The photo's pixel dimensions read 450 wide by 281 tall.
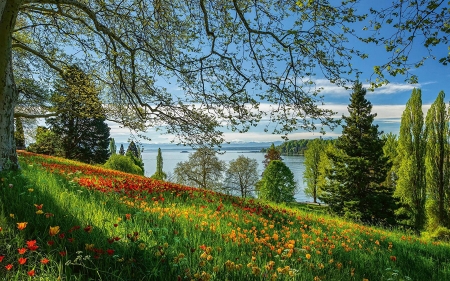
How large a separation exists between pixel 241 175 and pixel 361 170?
24.7 meters

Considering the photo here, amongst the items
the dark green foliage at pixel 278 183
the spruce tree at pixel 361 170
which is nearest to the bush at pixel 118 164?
the dark green foliage at pixel 278 183

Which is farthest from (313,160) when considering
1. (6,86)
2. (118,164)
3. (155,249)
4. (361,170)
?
(155,249)

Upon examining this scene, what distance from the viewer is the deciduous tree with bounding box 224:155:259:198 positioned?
46281 millimetres

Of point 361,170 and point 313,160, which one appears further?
point 313,160

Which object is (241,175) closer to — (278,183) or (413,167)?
(278,183)

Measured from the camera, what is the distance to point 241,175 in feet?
154

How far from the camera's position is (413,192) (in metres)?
24.9

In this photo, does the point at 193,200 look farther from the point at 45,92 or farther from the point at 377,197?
the point at 377,197

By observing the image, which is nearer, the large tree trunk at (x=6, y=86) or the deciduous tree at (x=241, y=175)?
the large tree trunk at (x=6, y=86)

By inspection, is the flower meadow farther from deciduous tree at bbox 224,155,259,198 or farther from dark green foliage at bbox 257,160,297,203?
deciduous tree at bbox 224,155,259,198

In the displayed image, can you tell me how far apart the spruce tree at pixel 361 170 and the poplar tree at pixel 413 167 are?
2357 millimetres

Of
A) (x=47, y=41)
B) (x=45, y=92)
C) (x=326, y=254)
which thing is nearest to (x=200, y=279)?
(x=326, y=254)

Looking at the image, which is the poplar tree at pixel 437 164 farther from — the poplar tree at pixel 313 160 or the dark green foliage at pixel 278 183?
the poplar tree at pixel 313 160

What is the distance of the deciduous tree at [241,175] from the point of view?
46281mm
